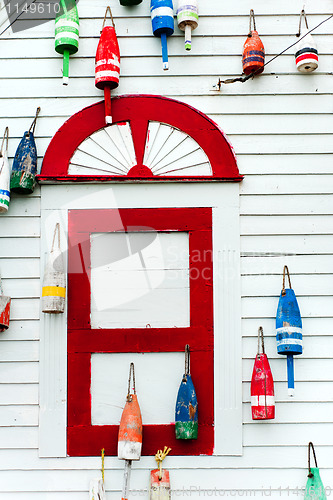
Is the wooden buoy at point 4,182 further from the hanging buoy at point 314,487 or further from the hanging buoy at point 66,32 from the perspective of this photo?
the hanging buoy at point 314,487

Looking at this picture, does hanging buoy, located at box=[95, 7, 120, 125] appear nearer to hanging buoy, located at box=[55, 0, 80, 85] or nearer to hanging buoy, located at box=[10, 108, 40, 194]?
hanging buoy, located at box=[55, 0, 80, 85]

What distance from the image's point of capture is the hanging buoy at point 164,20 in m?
6.41

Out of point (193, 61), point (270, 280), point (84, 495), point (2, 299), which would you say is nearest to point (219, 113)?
point (193, 61)

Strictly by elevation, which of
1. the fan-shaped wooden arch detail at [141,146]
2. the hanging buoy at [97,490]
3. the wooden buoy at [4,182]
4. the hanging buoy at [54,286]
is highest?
the fan-shaped wooden arch detail at [141,146]

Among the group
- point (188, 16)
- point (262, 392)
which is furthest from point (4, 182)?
point (262, 392)

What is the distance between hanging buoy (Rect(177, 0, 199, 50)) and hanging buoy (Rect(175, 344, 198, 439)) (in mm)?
Result: 2955

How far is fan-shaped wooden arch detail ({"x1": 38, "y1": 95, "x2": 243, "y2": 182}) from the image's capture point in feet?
20.8

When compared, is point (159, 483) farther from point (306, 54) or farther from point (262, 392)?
point (306, 54)

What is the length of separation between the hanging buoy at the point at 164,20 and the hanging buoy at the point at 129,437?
117 inches

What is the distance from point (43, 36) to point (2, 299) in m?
2.42

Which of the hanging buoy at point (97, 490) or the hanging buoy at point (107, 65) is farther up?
the hanging buoy at point (107, 65)

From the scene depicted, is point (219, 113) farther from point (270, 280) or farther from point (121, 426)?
point (121, 426)

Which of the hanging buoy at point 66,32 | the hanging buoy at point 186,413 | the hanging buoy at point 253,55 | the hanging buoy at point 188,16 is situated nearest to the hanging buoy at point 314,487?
the hanging buoy at point 186,413

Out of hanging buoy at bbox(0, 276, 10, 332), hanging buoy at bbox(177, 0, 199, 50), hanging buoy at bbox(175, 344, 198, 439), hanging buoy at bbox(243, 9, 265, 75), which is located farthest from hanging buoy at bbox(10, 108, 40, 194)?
hanging buoy at bbox(175, 344, 198, 439)
